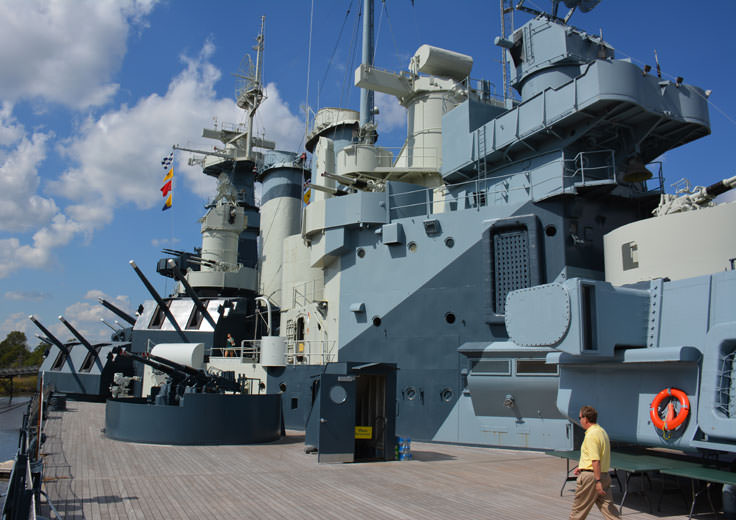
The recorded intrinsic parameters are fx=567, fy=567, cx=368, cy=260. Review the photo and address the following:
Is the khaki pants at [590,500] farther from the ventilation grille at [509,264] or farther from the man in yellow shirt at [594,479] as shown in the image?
the ventilation grille at [509,264]

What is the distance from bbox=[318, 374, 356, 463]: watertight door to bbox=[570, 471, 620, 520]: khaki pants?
18.7 feet

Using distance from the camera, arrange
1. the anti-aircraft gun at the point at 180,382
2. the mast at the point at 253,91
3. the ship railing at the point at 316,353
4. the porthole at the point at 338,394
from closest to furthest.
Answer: the porthole at the point at 338,394 → the anti-aircraft gun at the point at 180,382 → the ship railing at the point at 316,353 → the mast at the point at 253,91

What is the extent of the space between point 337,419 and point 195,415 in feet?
13.3

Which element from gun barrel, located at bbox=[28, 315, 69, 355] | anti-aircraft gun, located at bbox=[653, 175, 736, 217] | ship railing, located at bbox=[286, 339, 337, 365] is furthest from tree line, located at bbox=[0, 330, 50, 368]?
anti-aircraft gun, located at bbox=[653, 175, 736, 217]

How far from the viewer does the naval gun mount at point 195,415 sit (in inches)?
502

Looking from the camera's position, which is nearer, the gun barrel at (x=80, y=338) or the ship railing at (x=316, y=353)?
the ship railing at (x=316, y=353)

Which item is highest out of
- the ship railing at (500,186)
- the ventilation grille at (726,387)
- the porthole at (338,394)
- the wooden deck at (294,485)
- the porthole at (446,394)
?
the ship railing at (500,186)

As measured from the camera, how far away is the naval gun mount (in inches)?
502

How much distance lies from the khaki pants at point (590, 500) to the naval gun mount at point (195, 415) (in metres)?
9.28

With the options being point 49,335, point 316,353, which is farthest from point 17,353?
point 316,353

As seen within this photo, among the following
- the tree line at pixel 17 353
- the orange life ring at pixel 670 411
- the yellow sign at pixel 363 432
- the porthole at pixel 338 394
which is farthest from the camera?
the tree line at pixel 17 353

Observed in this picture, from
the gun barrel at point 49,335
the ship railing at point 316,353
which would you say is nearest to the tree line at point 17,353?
the gun barrel at point 49,335

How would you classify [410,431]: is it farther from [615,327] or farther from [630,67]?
[630,67]

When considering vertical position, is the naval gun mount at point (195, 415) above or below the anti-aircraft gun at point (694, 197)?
below
